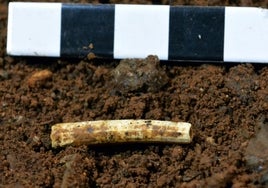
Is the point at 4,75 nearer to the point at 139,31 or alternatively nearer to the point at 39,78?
the point at 39,78

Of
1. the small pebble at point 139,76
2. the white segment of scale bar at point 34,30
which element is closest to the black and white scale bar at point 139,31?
the white segment of scale bar at point 34,30

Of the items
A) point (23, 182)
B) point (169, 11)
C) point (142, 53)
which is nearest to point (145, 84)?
point (142, 53)

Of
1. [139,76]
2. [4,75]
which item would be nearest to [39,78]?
[4,75]

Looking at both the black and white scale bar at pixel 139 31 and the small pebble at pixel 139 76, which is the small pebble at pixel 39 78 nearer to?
the black and white scale bar at pixel 139 31

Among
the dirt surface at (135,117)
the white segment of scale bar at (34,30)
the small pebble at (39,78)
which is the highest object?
the white segment of scale bar at (34,30)

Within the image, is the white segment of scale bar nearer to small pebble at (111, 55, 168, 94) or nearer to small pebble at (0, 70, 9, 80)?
small pebble at (0, 70, 9, 80)

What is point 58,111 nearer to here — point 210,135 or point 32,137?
point 32,137
